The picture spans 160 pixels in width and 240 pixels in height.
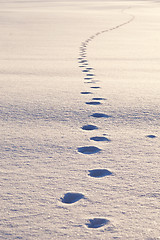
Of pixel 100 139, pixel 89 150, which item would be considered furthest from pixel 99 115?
pixel 89 150

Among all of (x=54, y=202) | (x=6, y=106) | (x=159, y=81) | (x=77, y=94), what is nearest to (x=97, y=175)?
(x=54, y=202)

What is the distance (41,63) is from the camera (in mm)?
5008

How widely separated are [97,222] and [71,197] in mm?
209

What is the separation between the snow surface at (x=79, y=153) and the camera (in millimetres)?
1492

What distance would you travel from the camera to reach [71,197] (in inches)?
66.0

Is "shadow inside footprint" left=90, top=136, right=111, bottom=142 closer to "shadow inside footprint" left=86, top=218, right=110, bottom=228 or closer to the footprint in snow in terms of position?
the footprint in snow

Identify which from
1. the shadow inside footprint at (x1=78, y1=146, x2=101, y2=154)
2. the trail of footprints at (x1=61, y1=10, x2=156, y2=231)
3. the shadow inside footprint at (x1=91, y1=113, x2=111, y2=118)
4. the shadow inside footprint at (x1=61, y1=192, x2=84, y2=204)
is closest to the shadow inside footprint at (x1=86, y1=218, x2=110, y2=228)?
the trail of footprints at (x1=61, y1=10, x2=156, y2=231)

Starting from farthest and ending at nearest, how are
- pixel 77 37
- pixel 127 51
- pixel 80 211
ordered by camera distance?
pixel 77 37 → pixel 127 51 → pixel 80 211

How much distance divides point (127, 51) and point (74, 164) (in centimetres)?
458

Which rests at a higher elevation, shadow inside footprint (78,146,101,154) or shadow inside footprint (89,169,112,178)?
shadow inside footprint (78,146,101,154)

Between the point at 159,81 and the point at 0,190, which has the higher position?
the point at 159,81

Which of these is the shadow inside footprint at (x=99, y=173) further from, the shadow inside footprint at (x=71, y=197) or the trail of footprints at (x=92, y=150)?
the shadow inside footprint at (x=71, y=197)

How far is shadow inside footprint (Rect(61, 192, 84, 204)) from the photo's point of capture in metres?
1.65

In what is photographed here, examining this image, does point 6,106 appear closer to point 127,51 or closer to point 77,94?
point 77,94
